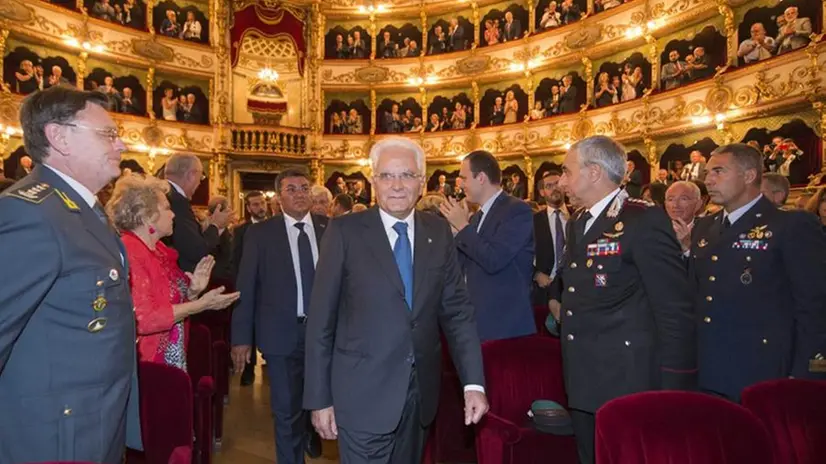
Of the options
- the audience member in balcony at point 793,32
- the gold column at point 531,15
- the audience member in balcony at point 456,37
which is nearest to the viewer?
the audience member in balcony at point 793,32

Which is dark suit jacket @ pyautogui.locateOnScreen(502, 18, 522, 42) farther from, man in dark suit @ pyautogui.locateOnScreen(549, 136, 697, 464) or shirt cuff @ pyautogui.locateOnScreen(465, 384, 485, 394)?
shirt cuff @ pyautogui.locateOnScreen(465, 384, 485, 394)

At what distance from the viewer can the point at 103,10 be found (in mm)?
14984

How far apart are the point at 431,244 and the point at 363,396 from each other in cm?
64

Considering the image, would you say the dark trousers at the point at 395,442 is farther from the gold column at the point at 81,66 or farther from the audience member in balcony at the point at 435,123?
the audience member in balcony at the point at 435,123

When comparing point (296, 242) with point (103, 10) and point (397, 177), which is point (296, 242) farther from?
point (103, 10)

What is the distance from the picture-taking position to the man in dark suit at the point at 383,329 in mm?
2031

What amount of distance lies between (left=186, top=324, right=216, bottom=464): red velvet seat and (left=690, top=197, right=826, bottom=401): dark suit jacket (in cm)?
270

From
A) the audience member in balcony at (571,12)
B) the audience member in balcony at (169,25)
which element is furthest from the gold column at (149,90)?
the audience member in balcony at (571,12)

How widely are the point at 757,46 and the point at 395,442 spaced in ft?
37.2

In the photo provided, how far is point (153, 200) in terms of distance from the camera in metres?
2.82

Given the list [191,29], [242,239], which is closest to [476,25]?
[191,29]

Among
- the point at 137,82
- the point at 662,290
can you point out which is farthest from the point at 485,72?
the point at 662,290

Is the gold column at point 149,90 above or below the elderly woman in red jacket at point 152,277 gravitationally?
above

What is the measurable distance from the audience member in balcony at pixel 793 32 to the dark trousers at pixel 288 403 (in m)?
10.0
